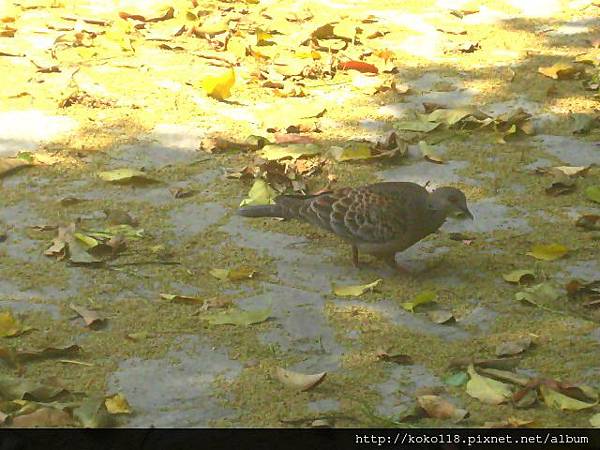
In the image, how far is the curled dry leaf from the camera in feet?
14.0

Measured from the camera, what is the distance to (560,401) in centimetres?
411

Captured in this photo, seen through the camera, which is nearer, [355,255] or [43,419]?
[43,419]

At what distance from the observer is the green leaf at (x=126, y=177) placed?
6.25 m

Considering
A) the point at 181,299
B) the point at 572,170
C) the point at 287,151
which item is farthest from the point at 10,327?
the point at 572,170

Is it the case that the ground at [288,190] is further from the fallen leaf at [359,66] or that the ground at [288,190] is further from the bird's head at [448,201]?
the bird's head at [448,201]

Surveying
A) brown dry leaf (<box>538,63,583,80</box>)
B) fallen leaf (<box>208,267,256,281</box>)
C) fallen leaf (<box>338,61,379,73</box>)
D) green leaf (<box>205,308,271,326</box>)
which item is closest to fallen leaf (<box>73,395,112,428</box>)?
green leaf (<box>205,308,271,326</box>)

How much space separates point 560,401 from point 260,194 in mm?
2414

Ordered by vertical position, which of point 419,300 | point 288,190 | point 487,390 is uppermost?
point 487,390

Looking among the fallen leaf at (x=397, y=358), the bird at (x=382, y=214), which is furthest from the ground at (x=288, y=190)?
the bird at (x=382, y=214)

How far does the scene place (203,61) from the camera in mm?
8070

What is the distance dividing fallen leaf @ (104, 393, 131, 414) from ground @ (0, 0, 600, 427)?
26 mm

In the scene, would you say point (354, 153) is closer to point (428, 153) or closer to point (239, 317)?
point (428, 153)

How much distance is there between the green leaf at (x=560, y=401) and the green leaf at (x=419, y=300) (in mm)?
912
